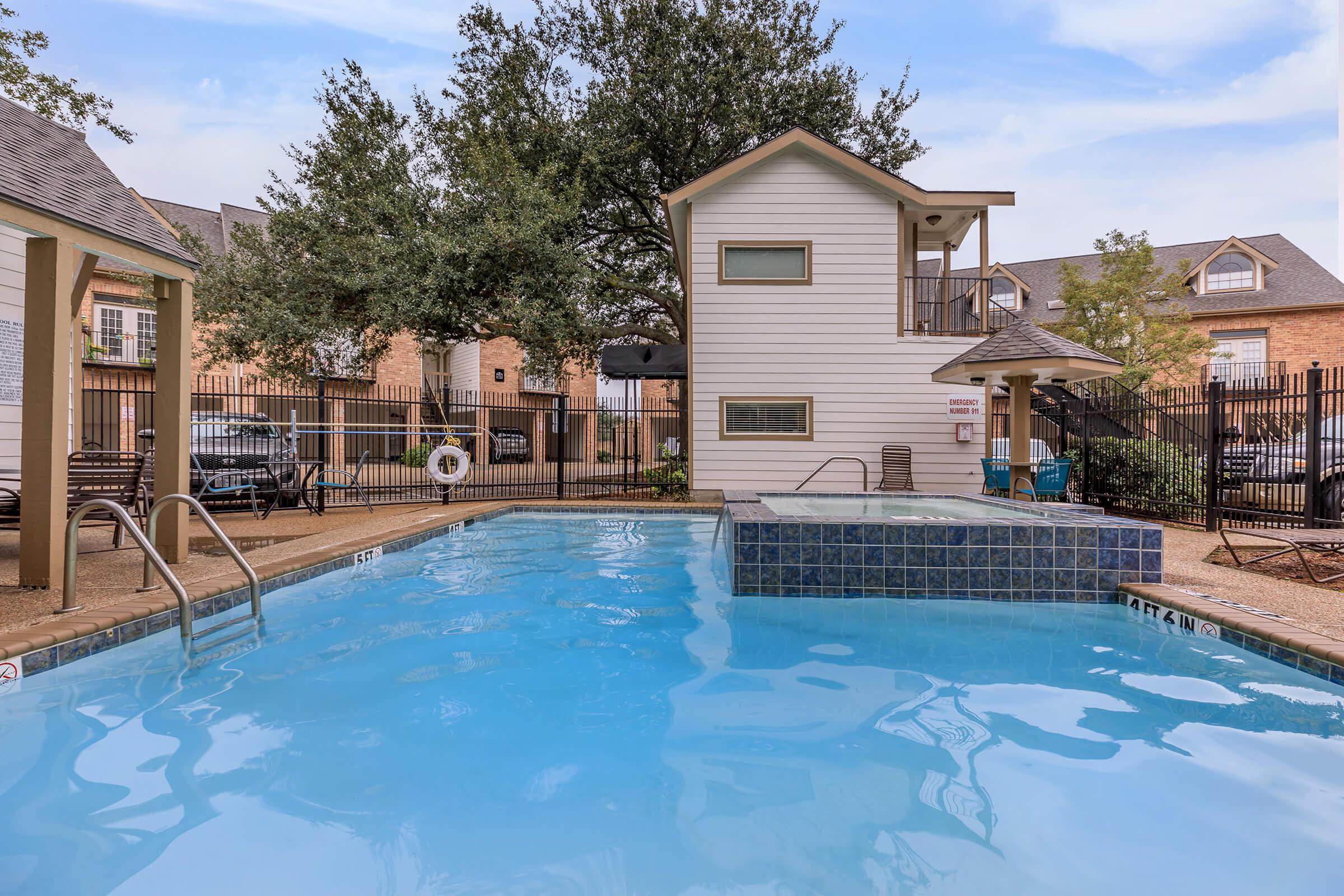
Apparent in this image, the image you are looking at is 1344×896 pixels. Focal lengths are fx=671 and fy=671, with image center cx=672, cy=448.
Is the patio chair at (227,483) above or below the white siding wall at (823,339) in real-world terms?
below

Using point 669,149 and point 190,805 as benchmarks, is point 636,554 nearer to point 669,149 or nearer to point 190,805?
point 190,805

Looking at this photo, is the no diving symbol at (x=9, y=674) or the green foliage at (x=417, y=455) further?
the green foliage at (x=417, y=455)

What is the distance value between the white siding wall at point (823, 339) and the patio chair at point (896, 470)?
15 centimetres

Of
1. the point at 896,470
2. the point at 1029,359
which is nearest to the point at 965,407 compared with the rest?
the point at 896,470

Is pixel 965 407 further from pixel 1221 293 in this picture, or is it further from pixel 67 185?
pixel 1221 293

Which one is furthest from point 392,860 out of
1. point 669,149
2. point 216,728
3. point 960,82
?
point 960,82

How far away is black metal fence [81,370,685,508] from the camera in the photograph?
9.49 metres

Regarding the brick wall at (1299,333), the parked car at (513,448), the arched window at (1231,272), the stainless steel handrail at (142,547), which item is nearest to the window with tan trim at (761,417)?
the stainless steel handrail at (142,547)

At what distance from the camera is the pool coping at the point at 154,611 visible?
309cm

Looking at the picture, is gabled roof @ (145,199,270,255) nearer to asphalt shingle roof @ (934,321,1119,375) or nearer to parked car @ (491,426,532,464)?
parked car @ (491,426,532,464)

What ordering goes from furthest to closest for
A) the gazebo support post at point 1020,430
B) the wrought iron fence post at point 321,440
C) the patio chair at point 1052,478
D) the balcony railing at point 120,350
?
the balcony railing at point 120,350
the wrought iron fence post at point 321,440
the patio chair at point 1052,478
the gazebo support post at point 1020,430

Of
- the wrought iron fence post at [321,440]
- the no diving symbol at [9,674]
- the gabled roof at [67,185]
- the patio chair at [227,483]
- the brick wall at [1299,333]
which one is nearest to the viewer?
the no diving symbol at [9,674]

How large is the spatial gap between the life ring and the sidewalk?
8.69 metres

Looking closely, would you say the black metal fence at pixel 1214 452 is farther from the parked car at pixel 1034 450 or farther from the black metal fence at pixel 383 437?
the black metal fence at pixel 383 437
